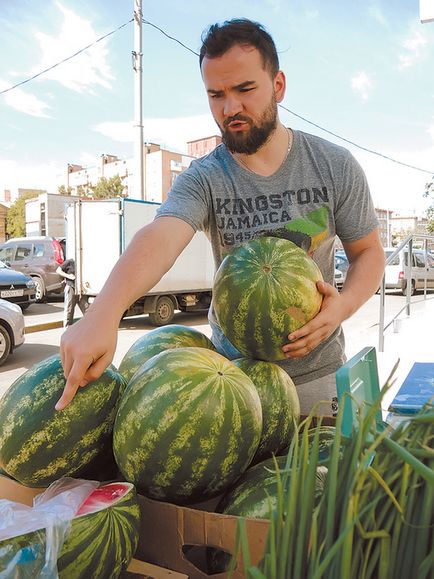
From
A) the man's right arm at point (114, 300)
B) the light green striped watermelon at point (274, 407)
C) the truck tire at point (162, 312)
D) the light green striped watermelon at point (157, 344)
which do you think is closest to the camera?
the man's right arm at point (114, 300)

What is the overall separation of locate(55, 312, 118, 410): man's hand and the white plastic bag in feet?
0.83

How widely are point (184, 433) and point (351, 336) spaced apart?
1036 centimetres

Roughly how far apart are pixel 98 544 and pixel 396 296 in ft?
69.2

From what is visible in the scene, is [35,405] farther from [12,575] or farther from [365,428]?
[365,428]

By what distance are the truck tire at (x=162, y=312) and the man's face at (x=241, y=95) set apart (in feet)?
34.8

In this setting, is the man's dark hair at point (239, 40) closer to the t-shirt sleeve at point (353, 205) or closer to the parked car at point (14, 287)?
the t-shirt sleeve at point (353, 205)

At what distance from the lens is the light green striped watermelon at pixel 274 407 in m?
1.49

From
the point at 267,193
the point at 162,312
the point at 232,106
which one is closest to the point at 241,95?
the point at 232,106

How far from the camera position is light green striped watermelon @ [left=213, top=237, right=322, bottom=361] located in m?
1.59

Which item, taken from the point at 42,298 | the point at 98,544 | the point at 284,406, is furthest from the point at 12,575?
the point at 42,298

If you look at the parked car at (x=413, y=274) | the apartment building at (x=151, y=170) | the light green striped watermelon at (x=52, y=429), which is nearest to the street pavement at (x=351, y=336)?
the light green striped watermelon at (x=52, y=429)

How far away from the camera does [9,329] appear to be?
8680 mm

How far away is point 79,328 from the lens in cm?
135

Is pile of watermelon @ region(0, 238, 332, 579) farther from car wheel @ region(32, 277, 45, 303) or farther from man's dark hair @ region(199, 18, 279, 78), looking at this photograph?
car wheel @ region(32, 277, 45, 303)
